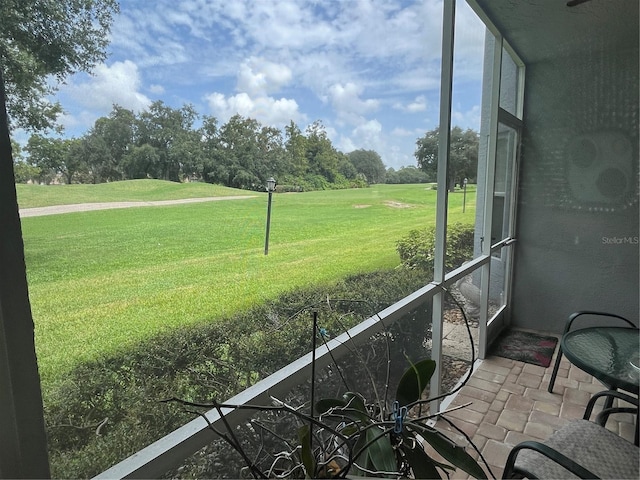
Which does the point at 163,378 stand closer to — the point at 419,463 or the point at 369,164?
the point at 419,463

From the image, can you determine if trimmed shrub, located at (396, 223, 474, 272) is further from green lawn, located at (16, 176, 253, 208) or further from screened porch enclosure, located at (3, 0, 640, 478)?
green lawn, located at (16, 176, 253, 208)

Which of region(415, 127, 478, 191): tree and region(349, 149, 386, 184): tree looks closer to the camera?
region(349, 149, 386, 184): tree

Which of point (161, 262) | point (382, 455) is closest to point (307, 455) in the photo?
point (382, 455)

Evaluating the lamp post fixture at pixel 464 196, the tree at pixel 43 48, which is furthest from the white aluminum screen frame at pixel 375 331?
the tree at pixel 43 48

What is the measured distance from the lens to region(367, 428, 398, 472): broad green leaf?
0.77m

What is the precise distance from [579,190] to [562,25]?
1508mm

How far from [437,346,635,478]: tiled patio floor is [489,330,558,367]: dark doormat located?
0.13m

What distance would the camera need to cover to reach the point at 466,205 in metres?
3.45

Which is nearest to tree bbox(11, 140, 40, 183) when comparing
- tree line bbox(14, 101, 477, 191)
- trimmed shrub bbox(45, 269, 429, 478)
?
tree line bbox(14, 101, 477, 191)

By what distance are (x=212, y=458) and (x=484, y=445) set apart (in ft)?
5.61

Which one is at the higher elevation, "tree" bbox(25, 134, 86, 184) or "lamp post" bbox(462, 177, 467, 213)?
"tree" bbox(25, 134, 86, 184)

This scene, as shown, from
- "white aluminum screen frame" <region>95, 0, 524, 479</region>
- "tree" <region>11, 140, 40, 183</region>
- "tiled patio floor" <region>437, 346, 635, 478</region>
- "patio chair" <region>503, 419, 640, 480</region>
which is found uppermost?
"tree" <region>11, 140, 40, 183</region>

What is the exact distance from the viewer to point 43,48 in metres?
0.81

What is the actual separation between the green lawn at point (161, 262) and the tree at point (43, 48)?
18cm
